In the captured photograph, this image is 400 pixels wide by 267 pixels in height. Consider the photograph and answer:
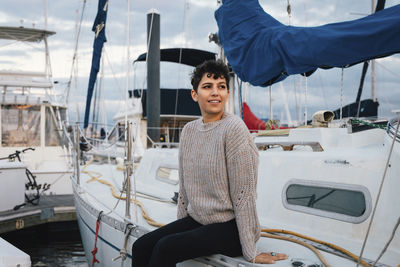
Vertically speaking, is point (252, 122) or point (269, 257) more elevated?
point (252, 122)

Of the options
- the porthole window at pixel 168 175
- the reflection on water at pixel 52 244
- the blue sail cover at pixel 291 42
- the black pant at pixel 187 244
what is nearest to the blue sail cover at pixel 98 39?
the porthole window at pixel 168 175

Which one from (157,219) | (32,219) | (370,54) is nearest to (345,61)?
(370,54)

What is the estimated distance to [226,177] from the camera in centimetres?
187

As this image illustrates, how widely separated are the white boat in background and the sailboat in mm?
6020

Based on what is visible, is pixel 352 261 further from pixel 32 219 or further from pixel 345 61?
pixel 32 219

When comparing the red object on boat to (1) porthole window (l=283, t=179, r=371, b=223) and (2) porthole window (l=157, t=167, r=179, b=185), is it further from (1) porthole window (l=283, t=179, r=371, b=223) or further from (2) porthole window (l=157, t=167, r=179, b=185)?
(1) porthole window (l=283, t=179, r=371, b=223)

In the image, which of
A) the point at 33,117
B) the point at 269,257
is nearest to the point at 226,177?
the point at 269,257

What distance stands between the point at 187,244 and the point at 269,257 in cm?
50

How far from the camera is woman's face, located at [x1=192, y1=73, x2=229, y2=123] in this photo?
194 centimetres

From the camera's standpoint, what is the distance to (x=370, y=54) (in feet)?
7.82

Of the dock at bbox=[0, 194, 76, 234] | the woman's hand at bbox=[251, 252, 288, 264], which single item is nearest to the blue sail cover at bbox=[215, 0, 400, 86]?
the woman's hand at bbox=[251, 252, 288, 264]

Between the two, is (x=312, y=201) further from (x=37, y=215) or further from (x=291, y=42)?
(x=37, y=215)

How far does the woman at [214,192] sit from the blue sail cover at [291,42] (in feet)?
3.41

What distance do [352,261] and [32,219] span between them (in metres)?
6.35
